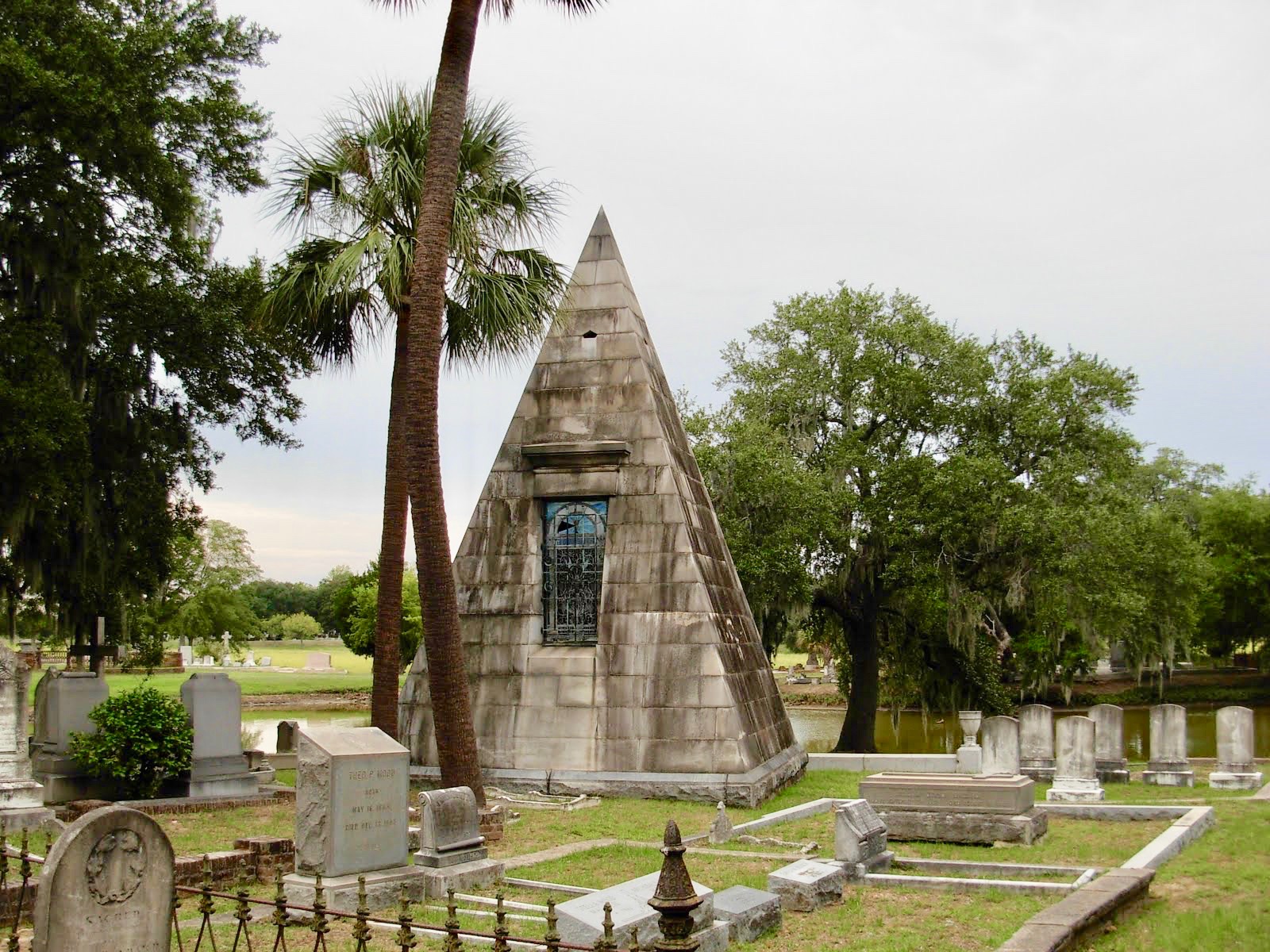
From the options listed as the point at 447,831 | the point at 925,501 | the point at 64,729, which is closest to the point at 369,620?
the point at 925,501

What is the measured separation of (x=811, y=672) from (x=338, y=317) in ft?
196

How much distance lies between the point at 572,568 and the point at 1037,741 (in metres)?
7.83

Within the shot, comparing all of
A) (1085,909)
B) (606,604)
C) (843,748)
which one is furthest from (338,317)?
(843,748)

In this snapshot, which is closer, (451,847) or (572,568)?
(451,847)

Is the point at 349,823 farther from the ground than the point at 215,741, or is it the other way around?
the point at 349,823

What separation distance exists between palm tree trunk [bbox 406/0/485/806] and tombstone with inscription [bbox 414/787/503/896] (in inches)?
127

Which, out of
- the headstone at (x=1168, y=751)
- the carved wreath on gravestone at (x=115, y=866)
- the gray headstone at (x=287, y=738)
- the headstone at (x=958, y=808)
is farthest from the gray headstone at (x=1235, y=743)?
the gray headstone at (x=287, y=738)

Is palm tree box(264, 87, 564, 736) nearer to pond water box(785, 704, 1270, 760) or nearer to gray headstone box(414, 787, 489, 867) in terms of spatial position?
gray headstone box(414, 787, 489, 867)

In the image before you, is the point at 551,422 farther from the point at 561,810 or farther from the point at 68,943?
the point at 68,943

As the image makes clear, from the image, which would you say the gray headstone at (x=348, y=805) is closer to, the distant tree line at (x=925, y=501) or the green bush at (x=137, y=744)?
the green bush at (x=137, y=744)

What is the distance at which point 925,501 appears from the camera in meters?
22.6

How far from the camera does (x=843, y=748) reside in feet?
81.3

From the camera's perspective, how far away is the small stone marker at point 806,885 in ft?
28.2

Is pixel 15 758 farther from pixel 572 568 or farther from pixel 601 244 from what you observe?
pixel 601 244
